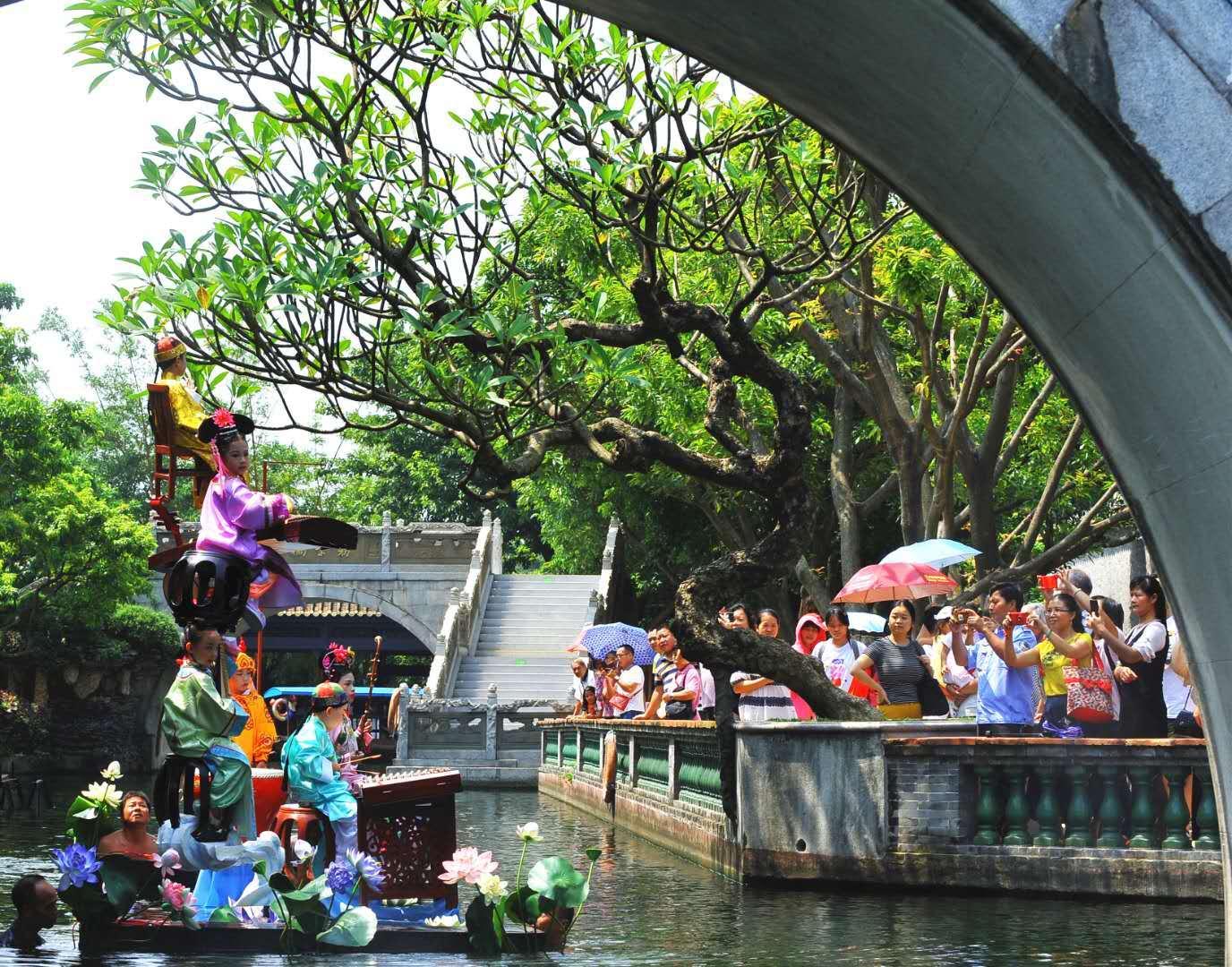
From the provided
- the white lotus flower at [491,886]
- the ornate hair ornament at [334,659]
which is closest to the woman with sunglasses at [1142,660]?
the white lotus flower at [491,886]

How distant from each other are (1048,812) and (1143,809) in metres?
0.68

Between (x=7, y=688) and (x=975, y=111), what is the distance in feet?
128

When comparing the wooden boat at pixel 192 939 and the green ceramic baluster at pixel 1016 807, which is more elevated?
the green ceramic baluster at pixel 1016 807

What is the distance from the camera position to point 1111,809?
38.1 ft

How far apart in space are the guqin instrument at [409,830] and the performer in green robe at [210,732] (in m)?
0.78

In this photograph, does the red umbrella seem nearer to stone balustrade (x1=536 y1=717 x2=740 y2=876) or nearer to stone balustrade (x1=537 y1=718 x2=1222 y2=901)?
stone balustrade (x1=536 y1=717 x2=740 y2=876)

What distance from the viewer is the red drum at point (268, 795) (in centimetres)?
1082

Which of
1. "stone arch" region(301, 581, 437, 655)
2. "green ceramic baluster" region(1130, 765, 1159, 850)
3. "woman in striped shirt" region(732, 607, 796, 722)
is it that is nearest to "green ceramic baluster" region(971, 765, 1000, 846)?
"green ceramic baluster" region(1130, 765, 1159, 850)

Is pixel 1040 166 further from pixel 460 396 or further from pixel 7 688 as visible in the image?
pixel 7 688

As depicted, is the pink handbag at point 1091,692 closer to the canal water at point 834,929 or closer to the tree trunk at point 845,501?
the canal water at point 834,929

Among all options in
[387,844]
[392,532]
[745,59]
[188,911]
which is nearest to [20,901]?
[188,911]

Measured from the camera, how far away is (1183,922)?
10.3m

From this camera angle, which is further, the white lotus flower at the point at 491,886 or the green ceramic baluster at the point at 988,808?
the green ceramic baluster at the point at 988,808

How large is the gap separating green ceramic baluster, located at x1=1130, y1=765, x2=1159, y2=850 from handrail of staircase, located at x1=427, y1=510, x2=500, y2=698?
1035 inches
